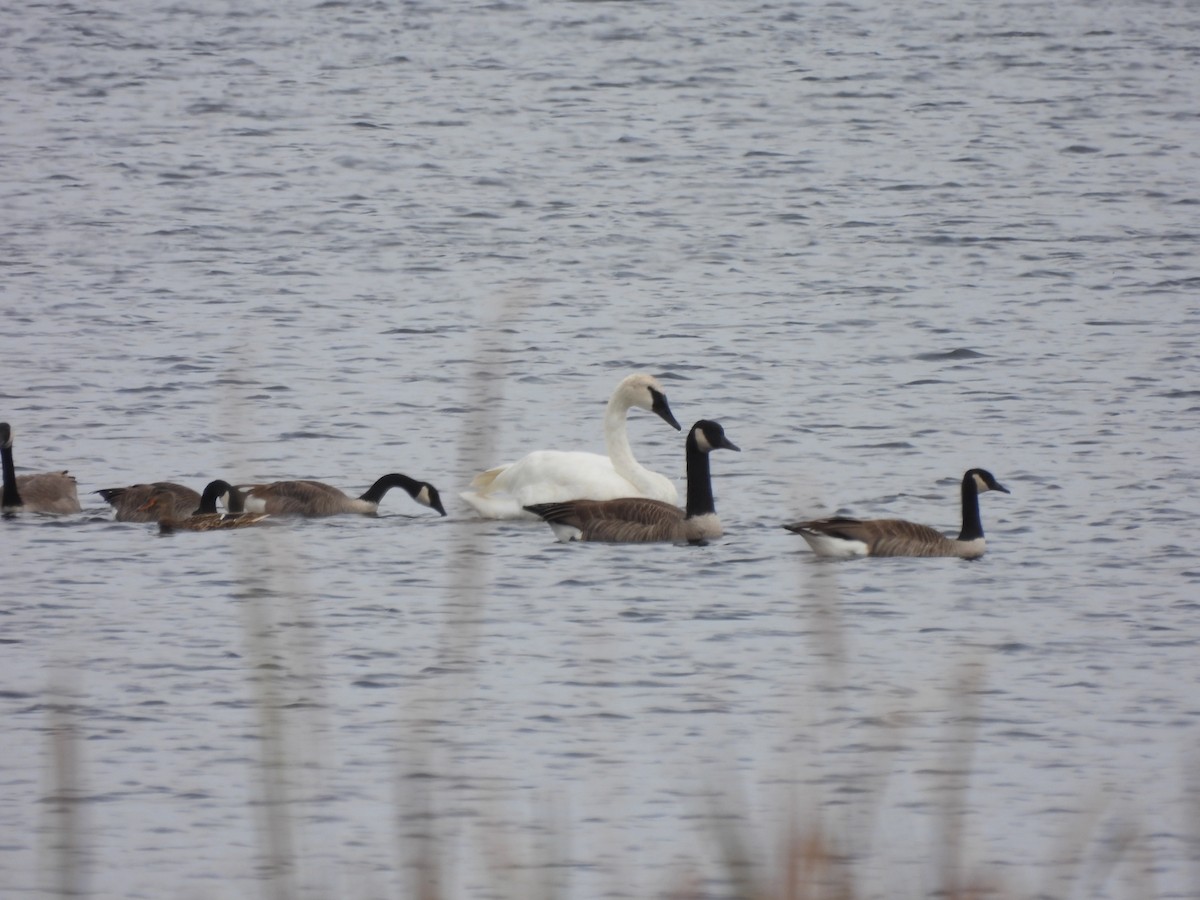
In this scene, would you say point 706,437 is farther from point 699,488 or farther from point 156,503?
point 156,503

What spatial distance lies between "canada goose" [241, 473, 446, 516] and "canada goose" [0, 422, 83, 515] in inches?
39.0

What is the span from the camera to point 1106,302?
20.2 m

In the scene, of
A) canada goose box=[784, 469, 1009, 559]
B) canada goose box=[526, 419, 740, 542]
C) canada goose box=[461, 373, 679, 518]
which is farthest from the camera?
canada goose box=[461, 373, 679, 518]

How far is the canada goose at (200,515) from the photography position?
1269cm

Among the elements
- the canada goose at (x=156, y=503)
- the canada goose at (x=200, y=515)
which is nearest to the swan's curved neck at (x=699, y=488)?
the canada goose at (x=200, y=515)

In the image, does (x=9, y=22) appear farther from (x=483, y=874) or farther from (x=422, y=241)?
(x=483, y=874)

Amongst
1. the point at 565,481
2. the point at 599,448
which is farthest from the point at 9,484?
the point at 599,448

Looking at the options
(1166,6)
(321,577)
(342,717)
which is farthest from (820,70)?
(342,717)

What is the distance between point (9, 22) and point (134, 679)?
33226 mm

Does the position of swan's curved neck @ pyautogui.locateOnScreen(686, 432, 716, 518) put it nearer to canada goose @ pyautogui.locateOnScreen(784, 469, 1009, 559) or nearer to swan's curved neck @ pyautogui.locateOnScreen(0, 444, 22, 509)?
canada goose @ pyautogui.locateOnScreen(784, 469, 1009, 559)

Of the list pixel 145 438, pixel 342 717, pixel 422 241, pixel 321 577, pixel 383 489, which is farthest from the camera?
pixel 422 241

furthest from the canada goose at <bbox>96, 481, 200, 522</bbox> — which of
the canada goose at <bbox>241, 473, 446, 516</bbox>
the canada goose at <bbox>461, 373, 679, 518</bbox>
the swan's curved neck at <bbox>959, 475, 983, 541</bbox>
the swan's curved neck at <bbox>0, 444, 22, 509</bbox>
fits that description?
the swan's curved neck at <bbox>959, 475, 983, 541</bbox>

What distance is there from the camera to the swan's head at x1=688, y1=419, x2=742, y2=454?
13.3 metres

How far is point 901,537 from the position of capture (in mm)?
12094
